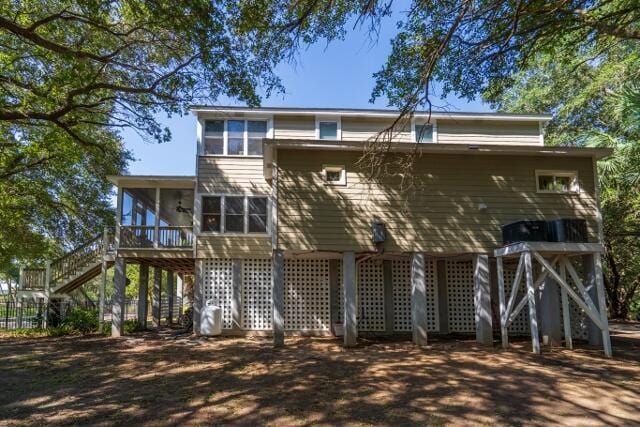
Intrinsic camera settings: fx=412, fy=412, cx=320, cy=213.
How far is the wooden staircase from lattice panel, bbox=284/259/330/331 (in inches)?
252

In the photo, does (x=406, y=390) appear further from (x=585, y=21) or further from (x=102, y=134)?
(x=102, y=134)

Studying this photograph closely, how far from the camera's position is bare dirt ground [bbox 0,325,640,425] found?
5164 mm

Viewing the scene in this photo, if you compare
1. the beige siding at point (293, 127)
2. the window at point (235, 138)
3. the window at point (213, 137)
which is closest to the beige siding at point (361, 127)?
the beige siding at point (293, 127)

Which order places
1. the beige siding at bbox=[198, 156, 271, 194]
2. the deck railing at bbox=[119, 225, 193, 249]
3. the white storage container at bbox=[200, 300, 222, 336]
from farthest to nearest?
the deck railing at bbox=[119, 225, 193, 249] → the beige siding at bbox=[198, 156, 271, 194] → the white storage container at bbox=[200, 300, 222, 336]

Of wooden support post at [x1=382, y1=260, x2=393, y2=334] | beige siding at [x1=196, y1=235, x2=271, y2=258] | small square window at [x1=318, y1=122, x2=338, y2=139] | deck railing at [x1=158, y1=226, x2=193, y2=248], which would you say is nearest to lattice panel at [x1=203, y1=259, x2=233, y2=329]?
beige siding at [x1=196, y1=235, x2=271, y2=258]

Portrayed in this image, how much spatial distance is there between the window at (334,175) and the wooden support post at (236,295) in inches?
178

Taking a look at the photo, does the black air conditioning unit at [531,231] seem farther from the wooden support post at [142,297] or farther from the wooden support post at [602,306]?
the wooden support post at [142,297]

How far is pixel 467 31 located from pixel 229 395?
24.7 ft

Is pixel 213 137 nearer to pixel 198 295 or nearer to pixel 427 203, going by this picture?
pixel 198 295

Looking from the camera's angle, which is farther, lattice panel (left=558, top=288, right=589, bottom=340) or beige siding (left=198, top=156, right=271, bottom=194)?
beige siding (left=198, top=156, right=271, bottom=194)

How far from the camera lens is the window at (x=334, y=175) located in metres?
10.5

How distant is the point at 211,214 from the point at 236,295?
109 inches

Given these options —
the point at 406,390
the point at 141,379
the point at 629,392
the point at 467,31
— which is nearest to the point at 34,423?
the point at 141,379

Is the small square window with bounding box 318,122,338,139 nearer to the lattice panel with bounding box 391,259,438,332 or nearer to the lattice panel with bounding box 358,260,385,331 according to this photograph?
the lattice panel with bounding box 358,260,385,331
